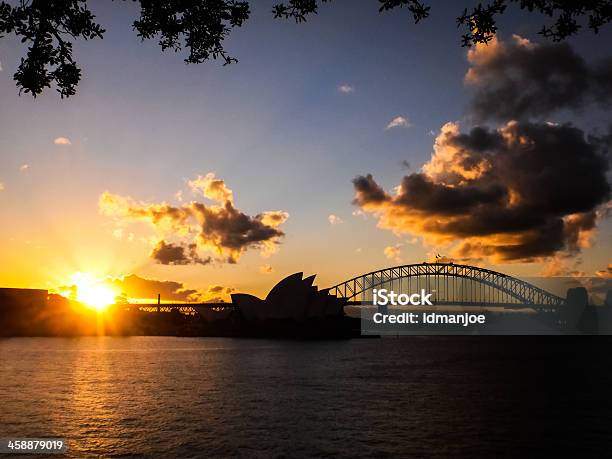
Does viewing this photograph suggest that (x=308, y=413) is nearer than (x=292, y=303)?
Yes

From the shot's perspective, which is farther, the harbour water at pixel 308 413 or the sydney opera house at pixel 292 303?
the sydney opera house at pixel 292 303

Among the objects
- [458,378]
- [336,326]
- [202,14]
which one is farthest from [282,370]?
[336,326]

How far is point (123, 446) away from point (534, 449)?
61.5ft

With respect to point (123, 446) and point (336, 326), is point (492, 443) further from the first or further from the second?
point (336, 326)

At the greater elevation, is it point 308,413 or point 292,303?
point 292,303

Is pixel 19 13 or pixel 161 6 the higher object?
pixel 161 6

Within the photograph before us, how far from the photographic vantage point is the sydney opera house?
176 meters

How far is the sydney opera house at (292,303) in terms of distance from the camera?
6934 inches

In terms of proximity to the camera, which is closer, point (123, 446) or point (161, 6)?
point (161, 6)

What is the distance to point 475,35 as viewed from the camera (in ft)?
27.7

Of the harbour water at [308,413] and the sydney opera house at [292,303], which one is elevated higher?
the sydney opera house at [292,303]

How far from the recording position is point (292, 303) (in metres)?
180

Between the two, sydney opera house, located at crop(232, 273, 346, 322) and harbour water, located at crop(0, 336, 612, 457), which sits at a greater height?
sydney opera house, located at crop(232, 273, 346, 322)

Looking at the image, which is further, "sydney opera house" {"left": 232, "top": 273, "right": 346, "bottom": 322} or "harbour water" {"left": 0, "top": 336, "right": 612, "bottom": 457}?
"sydney opera house" {"left": 232, "top": 273, "right": 346, "bottom": 322}
